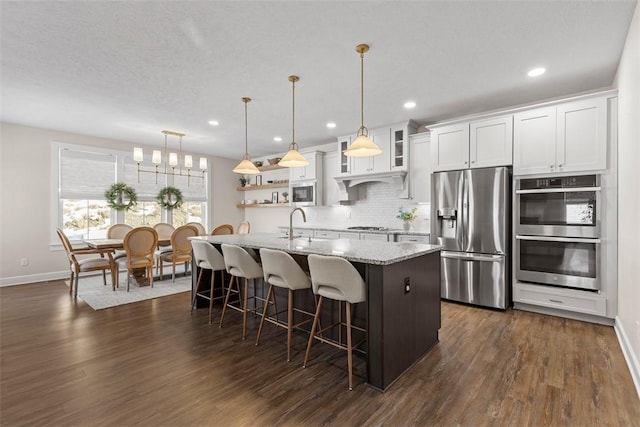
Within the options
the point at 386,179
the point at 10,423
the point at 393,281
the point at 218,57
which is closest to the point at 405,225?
the point at 386,179

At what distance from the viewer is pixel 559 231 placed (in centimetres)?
344

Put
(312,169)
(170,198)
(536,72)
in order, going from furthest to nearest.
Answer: (170,198) < (312,169) < (536,72)

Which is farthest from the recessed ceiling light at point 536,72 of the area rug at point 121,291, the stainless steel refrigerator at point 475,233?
the area rug at point 121,291

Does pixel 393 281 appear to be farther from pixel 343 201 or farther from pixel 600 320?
pixel 343 201

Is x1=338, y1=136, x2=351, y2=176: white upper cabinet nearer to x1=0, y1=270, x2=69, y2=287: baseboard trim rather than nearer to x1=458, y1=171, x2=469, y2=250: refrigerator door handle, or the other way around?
x1=458, y1=171, x2=469, y2=250: refrigerator door handle

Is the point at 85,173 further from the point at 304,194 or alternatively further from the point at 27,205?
the point at 304,194

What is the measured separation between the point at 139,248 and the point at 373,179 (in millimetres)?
4004

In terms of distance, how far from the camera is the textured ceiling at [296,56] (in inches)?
88.5

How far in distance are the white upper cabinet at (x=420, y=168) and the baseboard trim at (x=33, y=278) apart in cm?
642

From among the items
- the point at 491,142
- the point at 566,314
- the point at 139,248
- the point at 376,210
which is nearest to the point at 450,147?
the point at 491,142

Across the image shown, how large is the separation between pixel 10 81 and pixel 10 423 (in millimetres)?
3567

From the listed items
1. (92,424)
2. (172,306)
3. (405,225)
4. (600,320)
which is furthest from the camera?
(405,225)

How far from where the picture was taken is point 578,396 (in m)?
2.04

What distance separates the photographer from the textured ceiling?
88.5 inches
